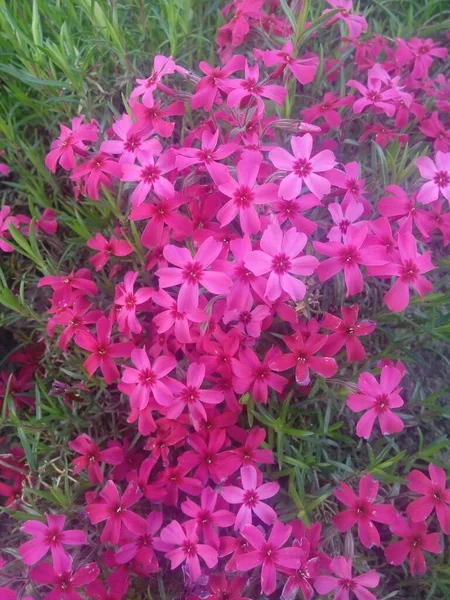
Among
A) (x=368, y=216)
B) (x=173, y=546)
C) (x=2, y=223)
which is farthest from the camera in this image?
(x=2, y=223)

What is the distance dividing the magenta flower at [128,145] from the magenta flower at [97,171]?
0.03m

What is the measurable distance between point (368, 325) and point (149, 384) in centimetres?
62

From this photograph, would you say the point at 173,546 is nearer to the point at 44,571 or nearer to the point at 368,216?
the point at 44,571

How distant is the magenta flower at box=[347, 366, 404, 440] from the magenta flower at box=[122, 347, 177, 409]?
0.49 m

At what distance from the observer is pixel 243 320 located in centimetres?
157

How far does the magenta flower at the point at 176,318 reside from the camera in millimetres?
1505

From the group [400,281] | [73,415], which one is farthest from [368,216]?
[73,415]

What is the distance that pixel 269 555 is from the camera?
150cm

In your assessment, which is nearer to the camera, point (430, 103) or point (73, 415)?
point (73, 415)

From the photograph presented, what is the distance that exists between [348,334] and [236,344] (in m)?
0.30

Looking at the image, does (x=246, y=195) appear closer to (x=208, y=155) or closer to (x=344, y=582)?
(x=208, y=155)

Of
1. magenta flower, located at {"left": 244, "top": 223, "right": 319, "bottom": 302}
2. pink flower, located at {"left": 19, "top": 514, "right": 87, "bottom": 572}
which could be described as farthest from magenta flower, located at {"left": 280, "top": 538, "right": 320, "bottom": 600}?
magenta flower, located at {"left": 244, "top": 223, "right": 319, "bottom": 302}

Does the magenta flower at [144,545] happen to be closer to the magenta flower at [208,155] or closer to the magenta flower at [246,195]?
the magenta flower at [246,195]

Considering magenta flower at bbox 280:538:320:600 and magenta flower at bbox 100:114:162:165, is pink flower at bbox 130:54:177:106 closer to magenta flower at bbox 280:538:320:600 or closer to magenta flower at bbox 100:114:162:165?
magenta flower at bbox 100:114:162:165
